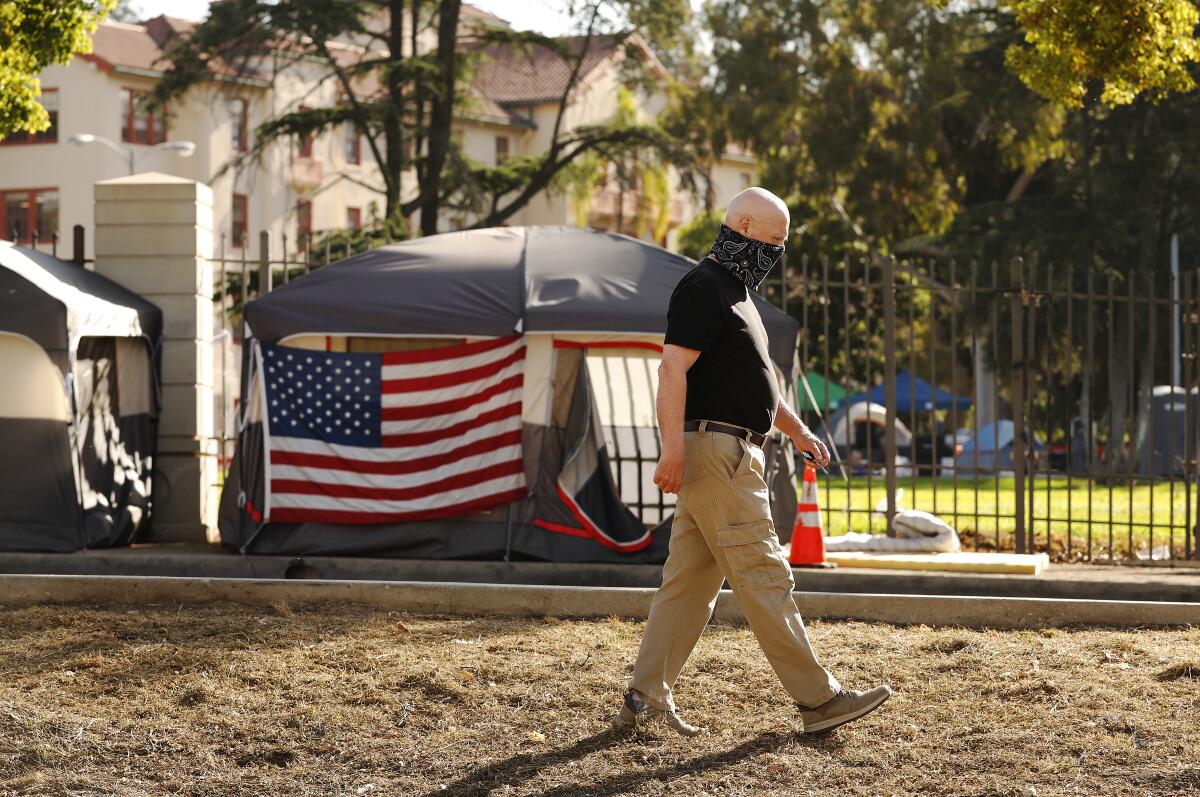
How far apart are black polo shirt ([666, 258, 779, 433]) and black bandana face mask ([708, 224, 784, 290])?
6 cm

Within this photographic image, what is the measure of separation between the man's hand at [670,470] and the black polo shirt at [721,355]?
232 millimetres

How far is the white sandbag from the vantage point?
38.8 feet

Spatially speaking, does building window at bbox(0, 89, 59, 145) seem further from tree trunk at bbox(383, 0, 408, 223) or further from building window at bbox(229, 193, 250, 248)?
tree trunk at bbox(383, 0, 408, 223)

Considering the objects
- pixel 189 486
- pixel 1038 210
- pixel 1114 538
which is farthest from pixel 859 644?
pixel 1038 210

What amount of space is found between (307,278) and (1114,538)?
7781mm

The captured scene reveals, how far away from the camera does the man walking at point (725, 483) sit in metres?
5.97

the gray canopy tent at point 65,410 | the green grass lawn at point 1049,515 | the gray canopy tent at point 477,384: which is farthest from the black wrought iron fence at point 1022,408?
the gray canopy tent at point 65,410

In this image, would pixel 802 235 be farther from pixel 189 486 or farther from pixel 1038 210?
pixel 189 486

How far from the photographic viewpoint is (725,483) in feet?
19.7

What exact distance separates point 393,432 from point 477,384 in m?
0.70

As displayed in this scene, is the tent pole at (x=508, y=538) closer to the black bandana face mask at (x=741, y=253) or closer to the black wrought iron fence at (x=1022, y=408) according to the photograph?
the black wrought iron fence at (x=1022, y=408)

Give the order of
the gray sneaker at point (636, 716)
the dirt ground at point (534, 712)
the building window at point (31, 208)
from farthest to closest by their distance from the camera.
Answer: the building window at point (31, 208)
the gray sneaker at point (636, 716)
the dirt ground at point (534, 712)

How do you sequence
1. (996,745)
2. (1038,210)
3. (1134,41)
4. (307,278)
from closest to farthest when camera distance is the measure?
1. (996,745)
2. (307,278)
3. (1134,41)
4. (1038,210)

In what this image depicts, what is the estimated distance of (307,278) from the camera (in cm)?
1158
